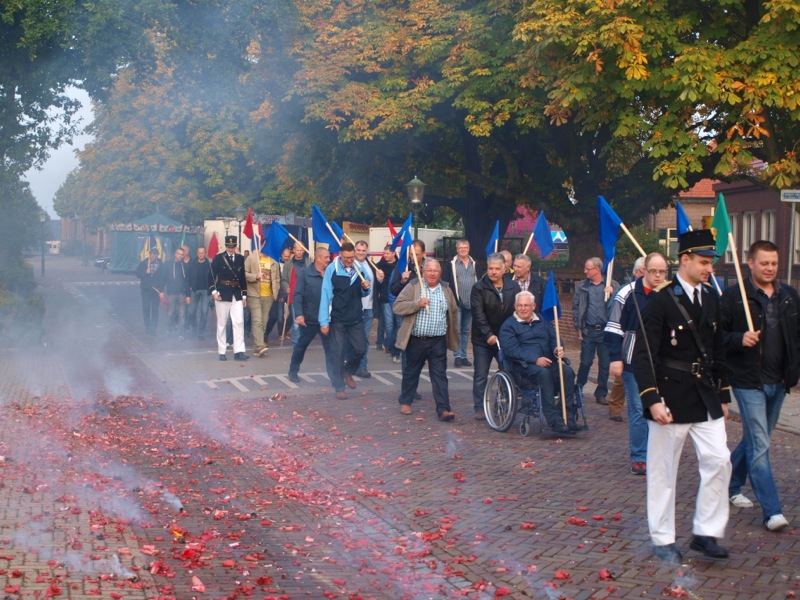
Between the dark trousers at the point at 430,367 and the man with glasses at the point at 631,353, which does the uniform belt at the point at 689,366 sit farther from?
the dark trousers at the point at 430,367

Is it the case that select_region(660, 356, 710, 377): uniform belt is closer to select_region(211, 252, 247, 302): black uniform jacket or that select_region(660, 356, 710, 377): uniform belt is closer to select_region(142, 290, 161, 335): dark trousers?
select_region(211, 252, 247, 302): black uniform jacket

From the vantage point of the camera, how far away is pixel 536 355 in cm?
984

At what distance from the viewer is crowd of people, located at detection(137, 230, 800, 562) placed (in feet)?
19.2

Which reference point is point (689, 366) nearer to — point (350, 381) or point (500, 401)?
point (500, 401)

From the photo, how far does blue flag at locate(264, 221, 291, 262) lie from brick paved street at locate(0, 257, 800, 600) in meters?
3.86

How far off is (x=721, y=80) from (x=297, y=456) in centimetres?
1013

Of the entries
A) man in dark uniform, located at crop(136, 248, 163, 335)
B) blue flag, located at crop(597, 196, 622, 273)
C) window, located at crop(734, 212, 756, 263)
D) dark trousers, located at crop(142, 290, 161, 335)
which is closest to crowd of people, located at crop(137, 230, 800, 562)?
blue flag, located at crop(597, 196, 622, 273)

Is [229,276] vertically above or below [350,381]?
above

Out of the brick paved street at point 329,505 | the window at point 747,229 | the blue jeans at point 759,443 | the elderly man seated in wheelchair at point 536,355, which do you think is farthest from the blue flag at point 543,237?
the window at point 747,229

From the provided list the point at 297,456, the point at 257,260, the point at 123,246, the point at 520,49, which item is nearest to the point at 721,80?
the point at 520,49

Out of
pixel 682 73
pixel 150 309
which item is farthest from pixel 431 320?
pixel 150 309

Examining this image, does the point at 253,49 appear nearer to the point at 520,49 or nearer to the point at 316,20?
the point at 316,20

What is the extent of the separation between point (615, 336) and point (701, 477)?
344 centimetres

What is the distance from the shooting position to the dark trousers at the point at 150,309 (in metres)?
21.0
